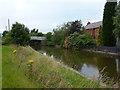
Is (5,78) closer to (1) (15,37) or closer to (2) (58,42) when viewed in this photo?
(1) (15,37)

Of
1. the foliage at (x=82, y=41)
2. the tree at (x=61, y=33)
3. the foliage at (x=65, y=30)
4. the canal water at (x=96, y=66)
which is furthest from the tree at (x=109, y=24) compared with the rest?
the tree at (x=61, y=33)

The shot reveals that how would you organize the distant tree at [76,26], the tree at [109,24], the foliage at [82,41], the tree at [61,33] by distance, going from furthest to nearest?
the tree at [61,33] < the distant tree at [76,26] < the foliage at [82,41] < the tree at [109,24]

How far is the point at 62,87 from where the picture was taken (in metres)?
4.50

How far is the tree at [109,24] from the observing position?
2722 centimetres

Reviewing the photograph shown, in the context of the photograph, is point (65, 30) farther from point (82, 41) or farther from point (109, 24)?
point (109, 24)

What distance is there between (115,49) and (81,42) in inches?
381

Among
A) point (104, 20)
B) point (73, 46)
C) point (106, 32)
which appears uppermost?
point (104, 20)

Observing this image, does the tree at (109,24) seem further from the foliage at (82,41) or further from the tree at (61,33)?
the tree at (61,33)

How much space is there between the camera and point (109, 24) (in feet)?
89.4

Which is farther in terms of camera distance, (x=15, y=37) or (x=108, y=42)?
(x=108, y=42)

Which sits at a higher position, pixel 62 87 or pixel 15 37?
pixel 15 37

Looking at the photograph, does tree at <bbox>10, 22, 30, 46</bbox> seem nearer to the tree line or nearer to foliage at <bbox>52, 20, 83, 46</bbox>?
the tree line

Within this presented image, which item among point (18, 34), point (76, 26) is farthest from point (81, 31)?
point (18, 34)

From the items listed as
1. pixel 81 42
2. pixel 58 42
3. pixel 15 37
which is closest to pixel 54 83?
pixel 15 37
